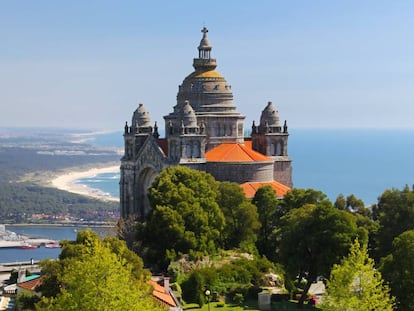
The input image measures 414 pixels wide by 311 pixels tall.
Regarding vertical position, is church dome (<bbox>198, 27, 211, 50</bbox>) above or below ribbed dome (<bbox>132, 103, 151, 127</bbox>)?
above

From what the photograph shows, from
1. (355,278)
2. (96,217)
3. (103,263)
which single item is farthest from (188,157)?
(96,217)

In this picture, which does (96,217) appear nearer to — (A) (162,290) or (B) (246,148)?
(B) (246,148)

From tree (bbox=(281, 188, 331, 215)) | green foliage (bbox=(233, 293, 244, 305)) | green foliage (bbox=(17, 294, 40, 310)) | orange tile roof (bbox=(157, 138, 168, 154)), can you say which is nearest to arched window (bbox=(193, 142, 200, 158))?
orange tile roof (bbox=(157, 138, 168, 154))

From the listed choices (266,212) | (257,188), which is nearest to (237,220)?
(266,212)

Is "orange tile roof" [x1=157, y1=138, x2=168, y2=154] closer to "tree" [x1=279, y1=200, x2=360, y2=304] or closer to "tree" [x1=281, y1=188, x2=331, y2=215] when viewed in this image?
"tree" [x1=281, y1=188, x2=331, y2=215]

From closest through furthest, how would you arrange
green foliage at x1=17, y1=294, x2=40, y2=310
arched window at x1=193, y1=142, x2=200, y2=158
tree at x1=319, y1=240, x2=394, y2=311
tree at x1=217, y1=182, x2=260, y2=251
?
1. tree at x1=319, y1=240, x2=394, y2=311
2. green foliage at x1=17, y1=294, x2=40, y2=310
3. tree at x1=217, y1=182, x2=260, y2=251
4. arched window at x1=193, y1=142, x2=200, y2=158

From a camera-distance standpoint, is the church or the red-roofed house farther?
the church

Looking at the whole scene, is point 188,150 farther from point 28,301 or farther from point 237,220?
point 28,301
